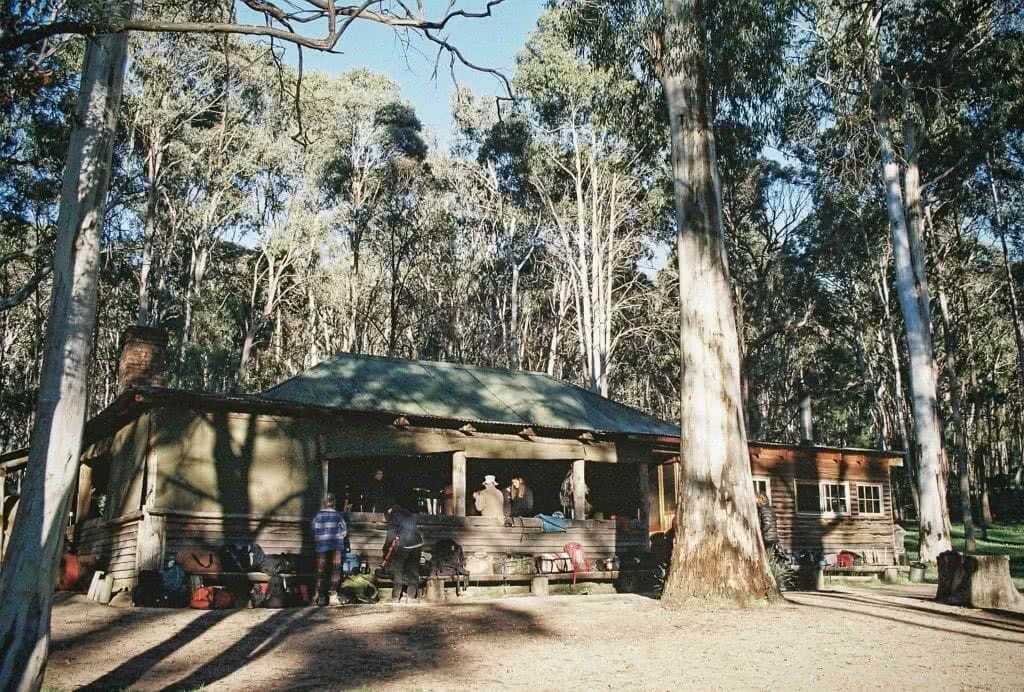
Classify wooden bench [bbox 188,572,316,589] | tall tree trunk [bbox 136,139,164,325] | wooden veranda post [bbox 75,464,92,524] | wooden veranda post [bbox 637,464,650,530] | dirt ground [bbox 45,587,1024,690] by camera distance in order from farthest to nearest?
tall tree trunk [bbox 136,139,164,325]
wooden veranda post [bbox 637,464,650,530]
wooden veranda post [bbox 75,464,92,524]
wooden bench [bbox 188,572,316,589]
dirt ground [bbox 45,587,1024,690]

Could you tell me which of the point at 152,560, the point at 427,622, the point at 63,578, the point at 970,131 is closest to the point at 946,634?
the point at 427,622

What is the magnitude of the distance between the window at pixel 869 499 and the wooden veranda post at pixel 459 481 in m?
11.5

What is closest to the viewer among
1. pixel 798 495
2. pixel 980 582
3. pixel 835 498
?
pixel 980 582

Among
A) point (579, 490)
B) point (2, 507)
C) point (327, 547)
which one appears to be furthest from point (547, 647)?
point (2, 507)

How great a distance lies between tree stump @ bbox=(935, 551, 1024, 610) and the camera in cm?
1024

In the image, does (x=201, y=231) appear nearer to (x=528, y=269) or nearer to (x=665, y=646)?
(x=528, y=269)

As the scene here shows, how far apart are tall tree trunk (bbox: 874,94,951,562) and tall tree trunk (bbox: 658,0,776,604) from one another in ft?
33.3

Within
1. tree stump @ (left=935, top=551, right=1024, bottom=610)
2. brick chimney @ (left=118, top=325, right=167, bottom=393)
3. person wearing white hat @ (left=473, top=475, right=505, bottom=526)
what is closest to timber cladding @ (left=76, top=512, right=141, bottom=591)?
brick chimney @ (left=118, top=325, right=167, bottom=393)

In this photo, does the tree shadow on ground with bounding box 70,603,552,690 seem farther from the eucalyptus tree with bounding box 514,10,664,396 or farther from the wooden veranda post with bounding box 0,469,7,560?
the eucalyptus tree with bounding box 514,10,664,396

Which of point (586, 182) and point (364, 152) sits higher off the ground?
point (364, 152)

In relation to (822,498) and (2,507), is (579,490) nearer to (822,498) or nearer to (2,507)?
(822,498)

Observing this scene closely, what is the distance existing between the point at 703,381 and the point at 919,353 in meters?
11.5

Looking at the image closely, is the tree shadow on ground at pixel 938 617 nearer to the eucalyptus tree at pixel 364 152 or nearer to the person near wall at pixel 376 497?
the person near wall at pixel 376 497

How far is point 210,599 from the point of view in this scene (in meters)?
12.5
